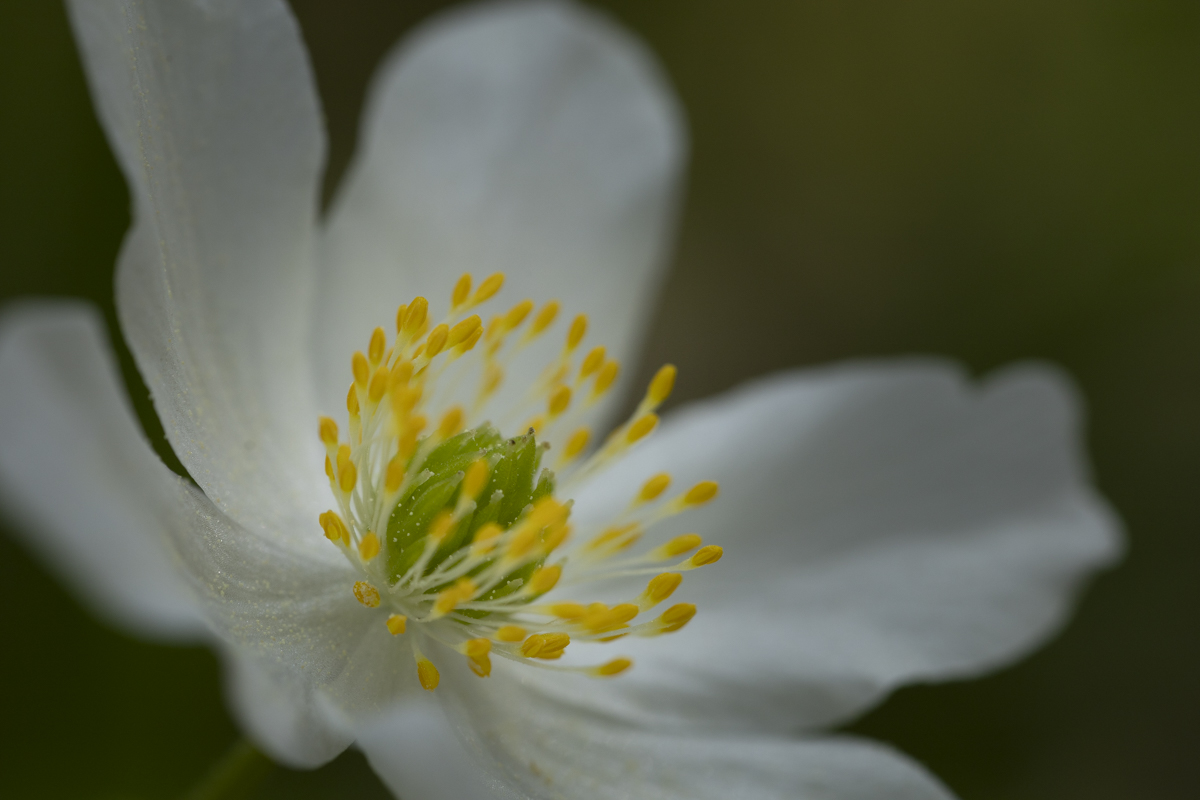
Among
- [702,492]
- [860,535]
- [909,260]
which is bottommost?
[909,260]

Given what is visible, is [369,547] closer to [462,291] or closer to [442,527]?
[442,527]

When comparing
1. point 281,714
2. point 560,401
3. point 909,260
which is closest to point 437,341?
point 560,401

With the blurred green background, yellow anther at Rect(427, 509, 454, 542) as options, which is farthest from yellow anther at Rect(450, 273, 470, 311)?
the blurred green background

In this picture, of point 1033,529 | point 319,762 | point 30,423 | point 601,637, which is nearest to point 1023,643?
point 1033,529

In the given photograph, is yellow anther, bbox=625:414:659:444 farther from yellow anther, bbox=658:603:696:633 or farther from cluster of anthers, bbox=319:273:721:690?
yellow anther, bbox=658:603:696:633

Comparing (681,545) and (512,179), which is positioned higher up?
(512,179)

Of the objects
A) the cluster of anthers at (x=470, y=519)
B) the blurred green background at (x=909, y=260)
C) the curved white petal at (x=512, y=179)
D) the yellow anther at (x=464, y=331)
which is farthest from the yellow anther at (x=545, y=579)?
the blurred green background at (x=909, y=260)
